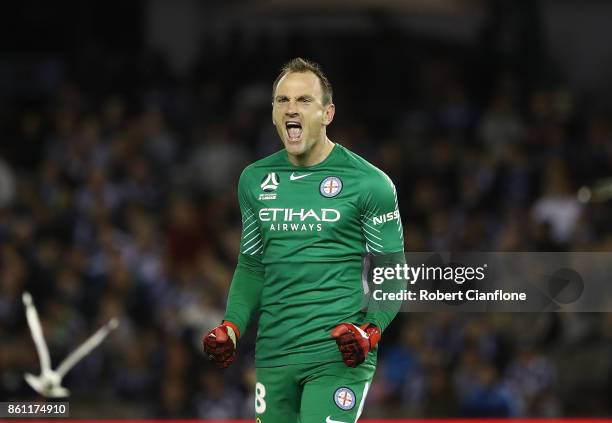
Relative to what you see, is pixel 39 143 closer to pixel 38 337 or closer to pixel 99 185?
pixel 99 185

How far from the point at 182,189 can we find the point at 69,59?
2.73 meters

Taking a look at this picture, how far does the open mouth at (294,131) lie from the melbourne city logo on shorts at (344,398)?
0.89 m

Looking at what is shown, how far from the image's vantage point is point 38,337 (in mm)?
8148

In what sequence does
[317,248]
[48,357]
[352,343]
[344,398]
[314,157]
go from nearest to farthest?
[352,343], [344,398], [317,248], [314,157], [48,357]

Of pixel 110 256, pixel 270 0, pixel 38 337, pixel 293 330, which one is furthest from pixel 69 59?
pixel 293 330

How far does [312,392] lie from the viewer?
191 inches

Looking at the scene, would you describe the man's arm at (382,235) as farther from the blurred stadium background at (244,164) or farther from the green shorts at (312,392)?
the blurred stadium background at (244,164)

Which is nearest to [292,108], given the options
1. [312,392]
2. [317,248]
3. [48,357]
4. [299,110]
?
[299,110]

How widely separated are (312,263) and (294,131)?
0.47 metres

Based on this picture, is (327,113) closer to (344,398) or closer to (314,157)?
(314,157)

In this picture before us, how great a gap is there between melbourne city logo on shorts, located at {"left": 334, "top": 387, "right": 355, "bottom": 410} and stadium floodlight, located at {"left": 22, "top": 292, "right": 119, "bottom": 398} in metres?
2.88

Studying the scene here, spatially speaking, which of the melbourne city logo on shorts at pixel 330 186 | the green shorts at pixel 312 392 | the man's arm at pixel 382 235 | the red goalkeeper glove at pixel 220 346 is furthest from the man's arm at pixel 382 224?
the red goalkeeper glove at pixel 220 346

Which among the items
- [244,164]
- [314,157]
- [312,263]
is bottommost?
[312,263]

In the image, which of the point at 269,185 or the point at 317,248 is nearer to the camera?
the point at 317,248
